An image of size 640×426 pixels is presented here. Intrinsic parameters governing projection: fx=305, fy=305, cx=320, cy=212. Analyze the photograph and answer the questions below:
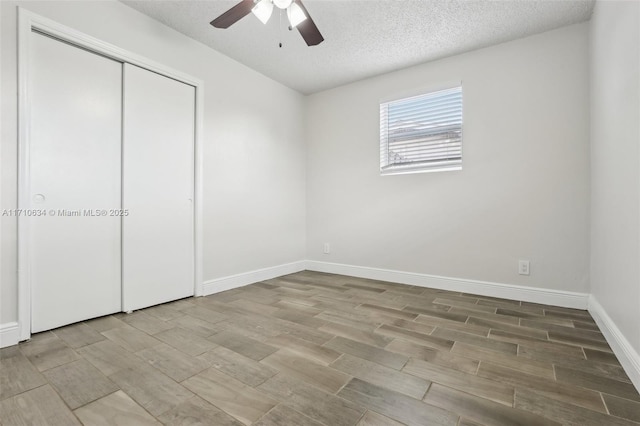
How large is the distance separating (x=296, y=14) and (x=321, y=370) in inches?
84.2

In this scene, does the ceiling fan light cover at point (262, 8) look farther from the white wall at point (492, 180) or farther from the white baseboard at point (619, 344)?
the white baseboard at point (619, 344)

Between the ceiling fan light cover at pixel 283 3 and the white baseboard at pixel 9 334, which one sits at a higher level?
the ceiling fan light cover at pixel 283 3

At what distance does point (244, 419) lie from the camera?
121 centimetres

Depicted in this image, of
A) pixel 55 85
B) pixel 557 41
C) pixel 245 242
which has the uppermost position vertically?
pixel 557 41

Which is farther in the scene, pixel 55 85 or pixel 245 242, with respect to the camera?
pixel 245 242

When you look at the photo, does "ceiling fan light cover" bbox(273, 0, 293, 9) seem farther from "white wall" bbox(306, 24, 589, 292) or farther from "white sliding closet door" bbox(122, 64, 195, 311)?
"white wall" bbox(306, 24, 589, 292)

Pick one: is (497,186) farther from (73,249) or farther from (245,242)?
(73,249)

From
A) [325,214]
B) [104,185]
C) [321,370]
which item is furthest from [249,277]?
[321,370]

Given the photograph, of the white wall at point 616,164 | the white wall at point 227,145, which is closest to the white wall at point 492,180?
the white wall at point 616,164

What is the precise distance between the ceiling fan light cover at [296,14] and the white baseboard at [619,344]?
257 centimetres

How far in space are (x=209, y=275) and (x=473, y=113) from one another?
313cm

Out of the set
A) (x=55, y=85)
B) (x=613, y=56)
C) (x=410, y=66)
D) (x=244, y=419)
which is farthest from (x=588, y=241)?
(x=55, y=85)

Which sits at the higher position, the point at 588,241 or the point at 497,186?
the point at 497,186

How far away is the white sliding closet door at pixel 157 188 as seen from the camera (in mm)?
2494
